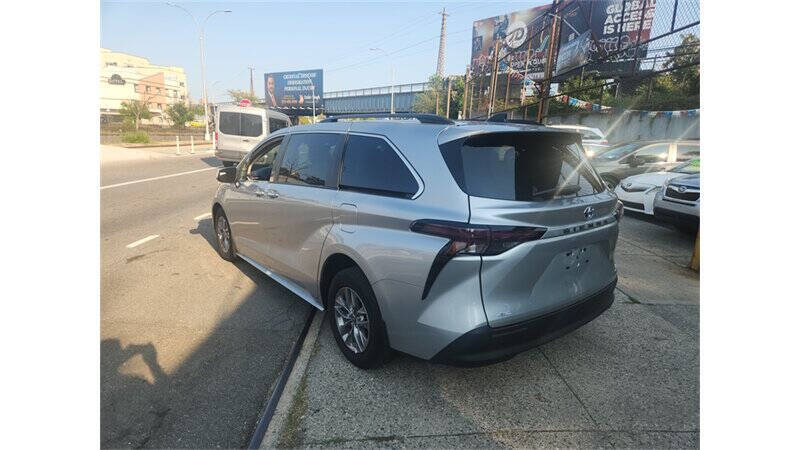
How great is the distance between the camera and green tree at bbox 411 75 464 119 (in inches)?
1719

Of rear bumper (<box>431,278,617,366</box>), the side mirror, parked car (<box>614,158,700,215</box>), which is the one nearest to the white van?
the side mirror

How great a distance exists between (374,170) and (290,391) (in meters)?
1.51

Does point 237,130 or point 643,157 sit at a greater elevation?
point 237,130

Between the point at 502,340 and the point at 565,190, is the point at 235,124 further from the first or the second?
the point at 502,340

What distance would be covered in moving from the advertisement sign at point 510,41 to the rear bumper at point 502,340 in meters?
36.7

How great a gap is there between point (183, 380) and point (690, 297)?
463 cm

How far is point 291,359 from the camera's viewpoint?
3139 millimetres

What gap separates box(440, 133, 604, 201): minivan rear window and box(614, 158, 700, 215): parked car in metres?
6.05

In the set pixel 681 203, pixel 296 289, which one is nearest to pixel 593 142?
pixel 681 203

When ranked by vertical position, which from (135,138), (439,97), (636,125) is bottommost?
(135,138)

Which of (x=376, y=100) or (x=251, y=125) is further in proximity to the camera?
(x=376, y=100)

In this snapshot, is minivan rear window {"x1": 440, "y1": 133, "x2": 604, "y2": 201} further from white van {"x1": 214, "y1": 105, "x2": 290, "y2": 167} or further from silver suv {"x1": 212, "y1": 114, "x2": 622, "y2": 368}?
white van {"x1": 214, "y1": 105, "x2": 290, "y2": 167}

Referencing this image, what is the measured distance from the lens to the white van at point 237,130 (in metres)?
15.7

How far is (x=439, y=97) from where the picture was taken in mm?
45688
